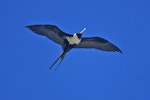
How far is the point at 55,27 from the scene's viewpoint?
14727 millimetres

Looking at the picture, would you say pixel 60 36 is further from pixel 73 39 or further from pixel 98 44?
pixel 98 44

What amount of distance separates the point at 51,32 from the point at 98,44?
1342mm

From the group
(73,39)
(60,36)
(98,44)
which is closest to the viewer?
(73,39)

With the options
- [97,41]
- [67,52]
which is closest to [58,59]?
[67,52]

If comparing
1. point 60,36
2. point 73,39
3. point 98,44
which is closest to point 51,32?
point 60,36

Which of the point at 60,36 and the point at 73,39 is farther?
the point at 60,36

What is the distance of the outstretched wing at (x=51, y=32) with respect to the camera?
14.7 meters

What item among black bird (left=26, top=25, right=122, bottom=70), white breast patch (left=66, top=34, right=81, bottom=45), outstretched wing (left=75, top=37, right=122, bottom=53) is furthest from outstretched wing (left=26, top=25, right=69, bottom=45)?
outstretched wing (left=75, top=37, right=122, bottom=53)

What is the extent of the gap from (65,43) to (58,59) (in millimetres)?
486

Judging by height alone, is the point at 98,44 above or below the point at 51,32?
above

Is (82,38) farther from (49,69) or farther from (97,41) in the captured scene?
(49,69)

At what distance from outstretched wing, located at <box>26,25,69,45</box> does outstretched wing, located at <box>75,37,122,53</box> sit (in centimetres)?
58

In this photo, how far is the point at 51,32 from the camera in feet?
48.8

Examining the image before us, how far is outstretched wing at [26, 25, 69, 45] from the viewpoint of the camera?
14.7m
